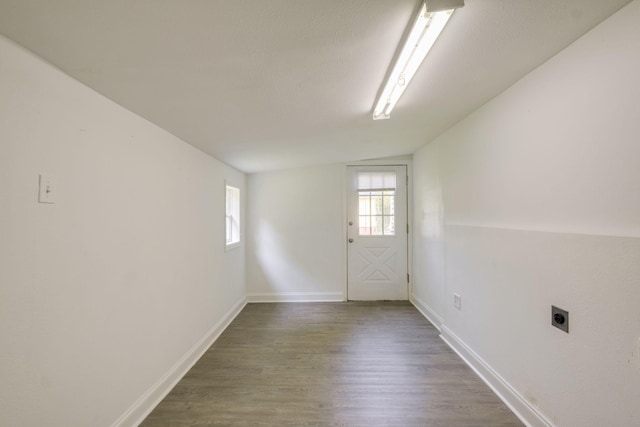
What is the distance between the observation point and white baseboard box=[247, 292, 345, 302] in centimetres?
425

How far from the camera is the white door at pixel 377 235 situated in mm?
4277

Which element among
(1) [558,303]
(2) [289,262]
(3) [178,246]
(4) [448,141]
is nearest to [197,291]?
(3) [178,246]

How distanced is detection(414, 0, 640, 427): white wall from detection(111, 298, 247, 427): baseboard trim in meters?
2.52

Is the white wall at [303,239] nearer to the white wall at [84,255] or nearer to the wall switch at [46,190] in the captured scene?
the white wall at [84,255]

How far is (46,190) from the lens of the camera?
118cm

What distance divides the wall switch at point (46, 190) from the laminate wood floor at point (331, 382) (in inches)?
60.8

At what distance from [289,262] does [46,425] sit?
10.5 ft

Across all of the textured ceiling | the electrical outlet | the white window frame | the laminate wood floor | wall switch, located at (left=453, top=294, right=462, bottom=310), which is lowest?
the laminate wood floor

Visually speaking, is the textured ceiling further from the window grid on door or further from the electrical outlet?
the window grid on door

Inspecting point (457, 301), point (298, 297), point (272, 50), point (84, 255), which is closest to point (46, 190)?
point (84, 255)

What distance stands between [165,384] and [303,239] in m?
2.59

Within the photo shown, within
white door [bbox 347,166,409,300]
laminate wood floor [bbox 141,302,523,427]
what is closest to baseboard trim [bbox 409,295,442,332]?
laminate wood floor [bbox 141,302,523,427]

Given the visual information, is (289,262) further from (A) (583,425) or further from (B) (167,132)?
(A) (583,425)

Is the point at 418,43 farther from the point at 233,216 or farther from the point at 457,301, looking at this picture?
the point at 233,216
